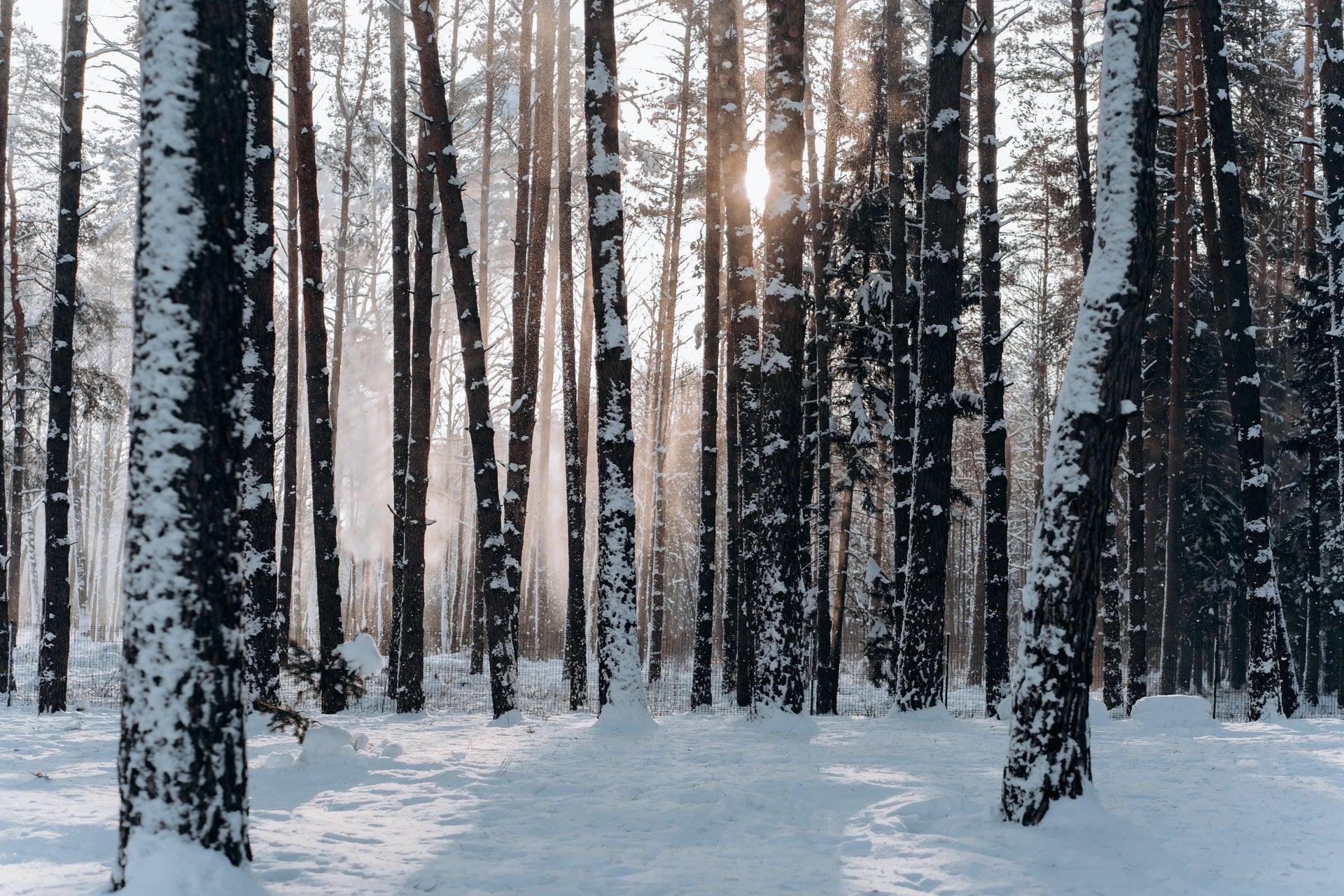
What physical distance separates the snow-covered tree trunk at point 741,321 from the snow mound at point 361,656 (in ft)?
13.6

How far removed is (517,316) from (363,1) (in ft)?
28.6

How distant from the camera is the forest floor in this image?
5.12 meters

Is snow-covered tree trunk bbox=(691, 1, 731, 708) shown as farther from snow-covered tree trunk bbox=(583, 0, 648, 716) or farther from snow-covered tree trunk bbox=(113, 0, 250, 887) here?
snow-covered tree trunk bbox=(113, 0, 250, 887)

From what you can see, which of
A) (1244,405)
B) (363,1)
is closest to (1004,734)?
(1244,405)

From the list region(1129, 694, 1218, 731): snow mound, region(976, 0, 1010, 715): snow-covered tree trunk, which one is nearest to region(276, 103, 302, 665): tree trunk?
region(976, 0, 1010, 715): snow-covered tree trunk

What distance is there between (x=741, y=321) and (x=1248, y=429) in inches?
307

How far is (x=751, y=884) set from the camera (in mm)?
5043

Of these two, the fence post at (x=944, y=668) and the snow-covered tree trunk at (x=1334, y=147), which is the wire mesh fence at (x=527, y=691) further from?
the snow-covered tree trunk at (x=1334, y=147)

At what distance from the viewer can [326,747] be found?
27.0 ft

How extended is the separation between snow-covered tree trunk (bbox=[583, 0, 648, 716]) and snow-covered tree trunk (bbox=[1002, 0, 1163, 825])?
5181 mm

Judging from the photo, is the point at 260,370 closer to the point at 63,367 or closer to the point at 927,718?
the point at 63,367

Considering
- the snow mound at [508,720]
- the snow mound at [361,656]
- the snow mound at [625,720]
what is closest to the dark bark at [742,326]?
the snow mound at [625,720]

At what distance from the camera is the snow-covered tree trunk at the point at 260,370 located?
10.3 m

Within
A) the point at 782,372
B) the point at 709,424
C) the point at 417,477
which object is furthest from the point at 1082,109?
the point at 417,477
